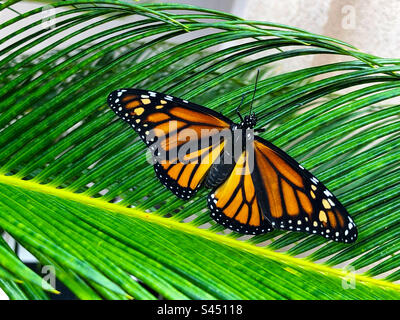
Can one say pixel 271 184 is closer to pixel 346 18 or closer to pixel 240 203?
pixel 240 203

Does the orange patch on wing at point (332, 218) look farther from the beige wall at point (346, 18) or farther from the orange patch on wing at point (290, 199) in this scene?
the beige wall at point (346, 18)

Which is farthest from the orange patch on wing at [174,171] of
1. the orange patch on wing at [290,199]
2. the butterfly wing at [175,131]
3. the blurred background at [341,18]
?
the blurred background at [341,18]

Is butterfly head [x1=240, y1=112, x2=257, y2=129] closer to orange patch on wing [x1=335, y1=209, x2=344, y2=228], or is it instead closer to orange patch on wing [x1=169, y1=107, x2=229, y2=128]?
orange patch on wing [x1=169, y1=107, x2=229, y2=128]

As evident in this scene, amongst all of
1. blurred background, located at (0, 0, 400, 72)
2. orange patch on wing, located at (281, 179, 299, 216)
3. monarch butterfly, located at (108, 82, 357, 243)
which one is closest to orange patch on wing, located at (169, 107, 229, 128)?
monarch butterfly, located at (108, 82, 357, 243)

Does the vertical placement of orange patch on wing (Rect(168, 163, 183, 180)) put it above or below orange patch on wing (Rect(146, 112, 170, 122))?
below
